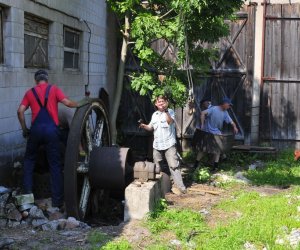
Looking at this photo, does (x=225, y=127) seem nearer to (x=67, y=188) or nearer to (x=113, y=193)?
(x=113, y=193)

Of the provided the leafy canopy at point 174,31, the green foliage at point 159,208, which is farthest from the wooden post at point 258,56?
the green foliage at point 159,208

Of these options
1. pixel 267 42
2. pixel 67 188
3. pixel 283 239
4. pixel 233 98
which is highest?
pixel 267 42

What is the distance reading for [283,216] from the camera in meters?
7.24

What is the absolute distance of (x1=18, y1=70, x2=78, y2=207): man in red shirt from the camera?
713 cm

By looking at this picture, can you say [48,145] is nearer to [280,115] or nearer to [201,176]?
[201,176]

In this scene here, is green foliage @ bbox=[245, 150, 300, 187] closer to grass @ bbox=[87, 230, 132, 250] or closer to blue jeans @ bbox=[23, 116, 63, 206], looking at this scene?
blue jeans @ bbox=[23, 116, 63, 206]

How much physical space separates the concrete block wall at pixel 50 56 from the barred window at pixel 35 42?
0.11 metres

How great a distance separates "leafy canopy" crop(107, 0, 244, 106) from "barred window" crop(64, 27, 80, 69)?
1033 millimetres

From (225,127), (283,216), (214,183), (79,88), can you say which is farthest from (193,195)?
(225,127)

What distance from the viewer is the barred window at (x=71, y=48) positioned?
1005 cm

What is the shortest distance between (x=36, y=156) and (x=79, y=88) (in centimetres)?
352

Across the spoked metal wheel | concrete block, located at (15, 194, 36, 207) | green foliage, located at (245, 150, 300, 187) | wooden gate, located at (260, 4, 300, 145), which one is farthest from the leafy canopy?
concrete block, located at (15, 194, 36, 207)

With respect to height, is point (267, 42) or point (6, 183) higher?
point (267, 42)

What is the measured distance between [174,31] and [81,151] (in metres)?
3.07
